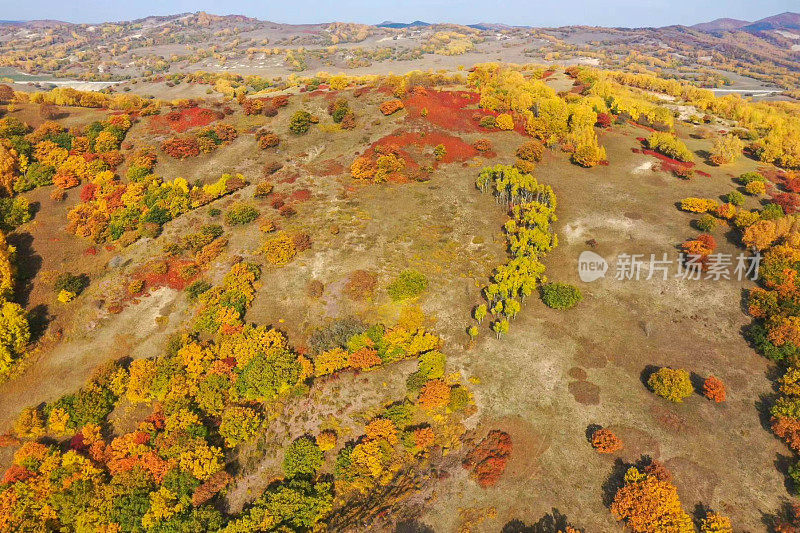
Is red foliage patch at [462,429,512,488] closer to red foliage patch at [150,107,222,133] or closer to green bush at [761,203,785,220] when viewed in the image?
green bush at [761,203,785,220]

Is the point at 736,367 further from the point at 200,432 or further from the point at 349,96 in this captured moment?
the point at 349,96

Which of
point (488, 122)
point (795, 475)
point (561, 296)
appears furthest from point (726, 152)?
point (795, 475)

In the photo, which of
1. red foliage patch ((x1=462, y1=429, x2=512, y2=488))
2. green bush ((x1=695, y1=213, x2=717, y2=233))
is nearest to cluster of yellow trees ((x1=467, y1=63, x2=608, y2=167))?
green bush ((x1=695, y1=213, x2=717, y2=233))

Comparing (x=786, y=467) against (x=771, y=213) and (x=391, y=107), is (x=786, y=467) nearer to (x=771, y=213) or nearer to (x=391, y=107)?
(x=771, y=213)

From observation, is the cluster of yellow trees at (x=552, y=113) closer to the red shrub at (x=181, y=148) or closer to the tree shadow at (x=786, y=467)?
the tree shadow at (x=786, y=467)

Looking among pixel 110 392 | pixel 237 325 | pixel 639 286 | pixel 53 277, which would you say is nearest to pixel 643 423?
pixel 639 286

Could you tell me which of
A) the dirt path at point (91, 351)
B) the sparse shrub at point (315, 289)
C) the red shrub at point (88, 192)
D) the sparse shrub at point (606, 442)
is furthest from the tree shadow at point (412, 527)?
the red shrub at point (88, 192)
